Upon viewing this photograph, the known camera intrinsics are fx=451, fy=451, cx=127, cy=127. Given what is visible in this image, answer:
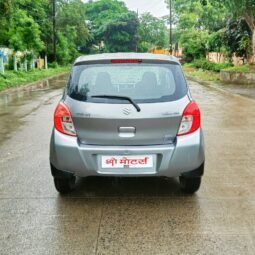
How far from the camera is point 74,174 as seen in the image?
4.87 meters

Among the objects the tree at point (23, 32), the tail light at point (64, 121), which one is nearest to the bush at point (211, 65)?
the tree at point (23, 32)

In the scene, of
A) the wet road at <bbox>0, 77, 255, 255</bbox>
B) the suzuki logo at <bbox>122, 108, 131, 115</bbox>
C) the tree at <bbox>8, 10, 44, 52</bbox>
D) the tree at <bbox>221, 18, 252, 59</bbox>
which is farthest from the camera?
the tree at <bbox>8, 10, 44, 52</bbox>

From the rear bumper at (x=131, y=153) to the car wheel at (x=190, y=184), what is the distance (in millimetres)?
337

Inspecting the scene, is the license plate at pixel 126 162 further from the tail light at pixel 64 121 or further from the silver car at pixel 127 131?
the tail light at pixel 64 121

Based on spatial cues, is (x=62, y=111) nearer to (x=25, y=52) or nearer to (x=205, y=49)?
(x=25, y=52)

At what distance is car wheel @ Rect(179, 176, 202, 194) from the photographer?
5164 millimetres

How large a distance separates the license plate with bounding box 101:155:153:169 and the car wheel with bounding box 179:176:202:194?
24.4 inches

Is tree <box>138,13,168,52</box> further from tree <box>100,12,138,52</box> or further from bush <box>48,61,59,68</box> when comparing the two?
bush <box>48,61,59,68</box>

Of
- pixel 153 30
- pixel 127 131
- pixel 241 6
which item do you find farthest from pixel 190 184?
pixel 153 30

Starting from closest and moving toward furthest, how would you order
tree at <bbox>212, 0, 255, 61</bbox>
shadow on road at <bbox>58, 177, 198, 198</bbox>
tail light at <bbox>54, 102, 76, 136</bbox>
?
tail light at <bbox>54, 102, 76, 136</bbox>, shadow on road at <bbox>58, 177, 198, 198</bbox>, tree at <bbox>212, 0, 255, 61</bbox>

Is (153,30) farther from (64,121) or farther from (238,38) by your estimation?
(64,121)

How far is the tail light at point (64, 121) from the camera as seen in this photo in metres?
4.82

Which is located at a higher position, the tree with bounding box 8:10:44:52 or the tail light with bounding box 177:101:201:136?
the tree with bounding box 8:10:44:52

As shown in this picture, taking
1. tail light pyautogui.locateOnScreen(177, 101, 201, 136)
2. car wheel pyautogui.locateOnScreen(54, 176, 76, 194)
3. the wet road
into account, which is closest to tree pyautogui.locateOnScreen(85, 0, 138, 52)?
the wet road
